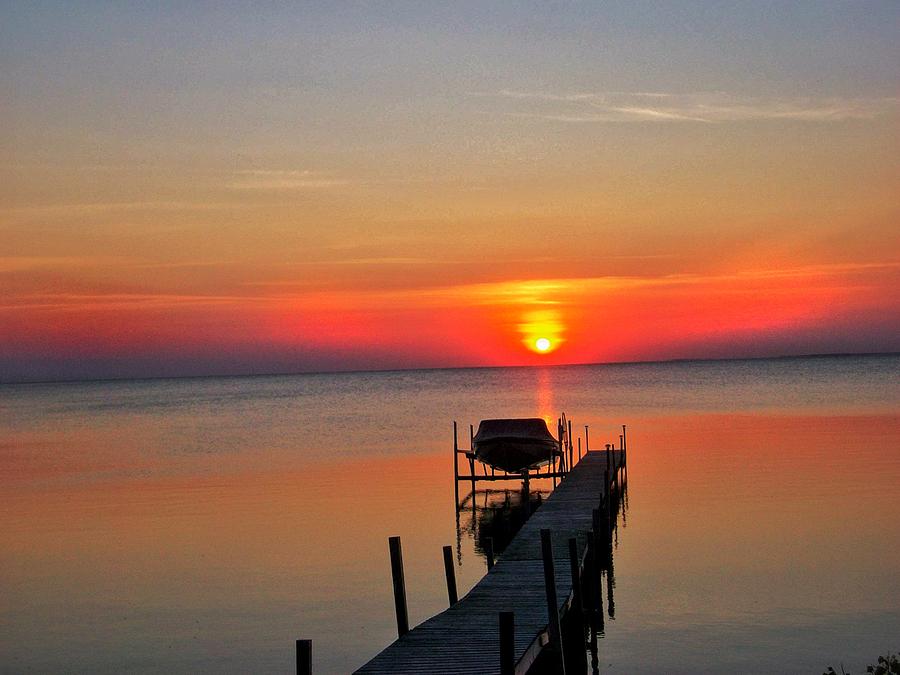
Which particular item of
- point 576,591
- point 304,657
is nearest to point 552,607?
point 576,591

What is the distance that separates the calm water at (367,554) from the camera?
55.9 feet

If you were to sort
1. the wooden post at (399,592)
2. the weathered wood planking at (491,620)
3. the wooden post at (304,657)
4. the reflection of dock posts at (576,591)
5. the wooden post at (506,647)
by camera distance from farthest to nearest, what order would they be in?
the reflection of dock posts at (576,591) → the wooden post at (399,592) → the weathered wood planking at (491,620) → the wooden post at (506,647) → the wooden post at (304,657)

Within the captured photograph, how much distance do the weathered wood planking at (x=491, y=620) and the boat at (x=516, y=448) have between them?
12.3 m

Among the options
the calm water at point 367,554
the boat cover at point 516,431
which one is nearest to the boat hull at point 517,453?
the boat cover at point 516,431

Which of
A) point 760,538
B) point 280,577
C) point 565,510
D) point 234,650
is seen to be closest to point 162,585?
point 280,577

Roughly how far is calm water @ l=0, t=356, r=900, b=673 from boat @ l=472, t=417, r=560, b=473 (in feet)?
6.13

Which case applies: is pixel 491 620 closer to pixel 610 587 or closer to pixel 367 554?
pixel 610 587

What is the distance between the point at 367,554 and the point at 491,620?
1036cm

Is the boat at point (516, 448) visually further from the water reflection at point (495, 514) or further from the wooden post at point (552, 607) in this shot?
the wooden post at point (552, 607)

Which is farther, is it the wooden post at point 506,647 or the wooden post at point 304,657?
the wooden post at point 506,647

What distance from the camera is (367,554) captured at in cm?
2381

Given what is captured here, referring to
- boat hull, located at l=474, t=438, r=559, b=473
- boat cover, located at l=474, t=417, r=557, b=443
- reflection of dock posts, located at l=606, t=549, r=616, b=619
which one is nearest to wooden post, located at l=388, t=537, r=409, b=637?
reflection of dock posts, located at l=606, t=549, r=616, b=619

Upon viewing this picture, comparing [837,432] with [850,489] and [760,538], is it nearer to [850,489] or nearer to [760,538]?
[850,489]

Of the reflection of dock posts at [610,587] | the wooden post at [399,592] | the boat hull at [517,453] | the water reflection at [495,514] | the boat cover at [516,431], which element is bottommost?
the reflection of dock posts at [610,587]
